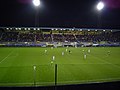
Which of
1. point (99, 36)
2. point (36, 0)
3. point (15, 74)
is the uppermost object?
point (36, 0)

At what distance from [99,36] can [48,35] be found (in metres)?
19.3

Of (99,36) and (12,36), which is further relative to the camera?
(99,36)

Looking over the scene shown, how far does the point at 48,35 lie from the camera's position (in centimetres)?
7356

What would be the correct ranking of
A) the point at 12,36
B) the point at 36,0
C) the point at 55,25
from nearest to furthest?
1. the point at 36,0
2. the point at 55,25
3. the point at 12,36

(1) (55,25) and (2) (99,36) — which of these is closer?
(1) (55,25)

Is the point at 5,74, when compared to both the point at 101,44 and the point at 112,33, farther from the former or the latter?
the point at 112,33

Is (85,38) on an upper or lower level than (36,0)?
lower

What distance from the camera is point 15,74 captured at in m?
17.8

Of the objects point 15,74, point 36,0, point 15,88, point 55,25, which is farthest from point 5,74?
point 55,25

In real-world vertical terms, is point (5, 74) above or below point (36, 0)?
below

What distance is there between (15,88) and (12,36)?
62003mm

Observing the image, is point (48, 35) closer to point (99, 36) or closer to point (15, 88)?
point (99, 36)

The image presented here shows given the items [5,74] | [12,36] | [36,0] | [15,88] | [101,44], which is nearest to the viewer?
[15,88]

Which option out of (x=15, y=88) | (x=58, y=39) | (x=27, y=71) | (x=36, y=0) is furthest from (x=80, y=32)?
(x=15, y=88)
